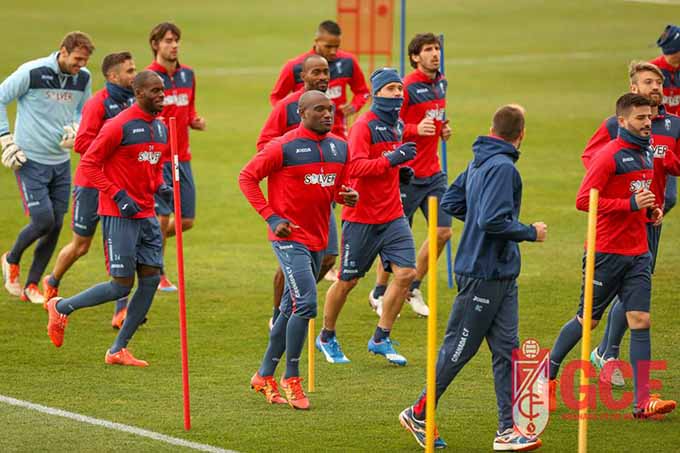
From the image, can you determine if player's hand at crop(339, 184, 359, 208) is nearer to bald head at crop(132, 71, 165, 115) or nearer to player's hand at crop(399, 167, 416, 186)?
player's hand at crop(399, 167, 416, 186)

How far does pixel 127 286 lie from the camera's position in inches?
457

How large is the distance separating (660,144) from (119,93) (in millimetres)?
5005

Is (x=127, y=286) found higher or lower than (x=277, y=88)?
lower

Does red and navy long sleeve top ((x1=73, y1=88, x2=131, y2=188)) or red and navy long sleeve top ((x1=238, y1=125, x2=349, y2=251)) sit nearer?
red and navy long sleeve top ((x1=238, y1=125, x2=349, y2=251))

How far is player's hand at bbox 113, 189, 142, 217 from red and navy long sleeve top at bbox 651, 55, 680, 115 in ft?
19.3

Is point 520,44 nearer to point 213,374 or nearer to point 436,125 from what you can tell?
point 436,125

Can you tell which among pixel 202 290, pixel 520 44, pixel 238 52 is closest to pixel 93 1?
pixel 238 52

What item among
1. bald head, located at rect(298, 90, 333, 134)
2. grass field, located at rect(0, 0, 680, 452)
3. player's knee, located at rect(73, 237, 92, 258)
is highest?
bald head, located at rect(298, 90, 333, 134)

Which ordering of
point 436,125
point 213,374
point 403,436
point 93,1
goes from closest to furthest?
1. point 403,436
2. point 213,374
3. point 436,125
4. point 93,1

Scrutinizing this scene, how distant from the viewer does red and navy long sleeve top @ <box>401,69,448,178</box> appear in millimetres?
13539

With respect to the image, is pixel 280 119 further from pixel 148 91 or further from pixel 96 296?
pixel 96 296

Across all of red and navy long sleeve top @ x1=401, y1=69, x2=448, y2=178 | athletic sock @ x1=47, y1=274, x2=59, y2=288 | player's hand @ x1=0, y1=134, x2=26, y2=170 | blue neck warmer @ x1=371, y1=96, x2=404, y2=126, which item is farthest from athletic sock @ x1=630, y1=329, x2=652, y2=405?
player's hand @ x1=0, y1=134, x2=26, y2=170

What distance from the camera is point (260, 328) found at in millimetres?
13242

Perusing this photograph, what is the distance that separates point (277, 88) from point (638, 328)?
20.0 feet
